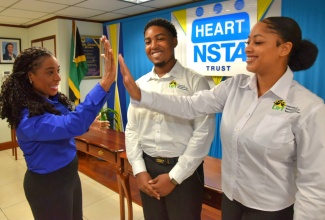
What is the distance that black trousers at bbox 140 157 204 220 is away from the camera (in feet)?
4.55

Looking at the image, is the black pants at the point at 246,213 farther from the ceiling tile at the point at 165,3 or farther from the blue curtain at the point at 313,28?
the ceiling tile at the point at 165,3

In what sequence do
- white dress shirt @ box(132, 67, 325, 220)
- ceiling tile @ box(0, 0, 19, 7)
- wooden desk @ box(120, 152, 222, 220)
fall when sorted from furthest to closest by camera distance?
ceiling tile @ box(0, 0, 19, 7)
wooden desk @ box(120, 152, 222, 220)
white dress shirt @ box(132, 67, 325, 220)

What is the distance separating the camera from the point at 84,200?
3.06 metres

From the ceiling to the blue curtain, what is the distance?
1363 millimetres

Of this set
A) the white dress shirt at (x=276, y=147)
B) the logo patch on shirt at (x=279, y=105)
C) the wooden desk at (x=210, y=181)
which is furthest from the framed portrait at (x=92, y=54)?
the logo patch on shirt at (x=279, y=105)

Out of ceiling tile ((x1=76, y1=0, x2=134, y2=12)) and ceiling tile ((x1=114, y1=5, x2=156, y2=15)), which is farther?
ceiling tile ((x1=114, y1=5, x2=156, y2=15))

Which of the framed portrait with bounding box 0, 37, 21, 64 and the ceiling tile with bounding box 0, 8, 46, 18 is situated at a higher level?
the ceiling tile with bounding box 0, 8, 46, 18

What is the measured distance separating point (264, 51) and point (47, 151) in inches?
47.1

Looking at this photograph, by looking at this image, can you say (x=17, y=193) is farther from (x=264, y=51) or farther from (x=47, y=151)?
(x=264, y=51)

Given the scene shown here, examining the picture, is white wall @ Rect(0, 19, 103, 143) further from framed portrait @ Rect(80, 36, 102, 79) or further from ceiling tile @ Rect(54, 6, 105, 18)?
ceiling tile @ Rect(54, 6, 105, 18)

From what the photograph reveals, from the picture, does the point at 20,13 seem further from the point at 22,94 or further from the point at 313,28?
the point at 313,28

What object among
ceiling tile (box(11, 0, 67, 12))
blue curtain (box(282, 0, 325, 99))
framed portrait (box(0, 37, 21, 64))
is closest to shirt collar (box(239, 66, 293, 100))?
blue curtain (box(282, 0, 325, 99))

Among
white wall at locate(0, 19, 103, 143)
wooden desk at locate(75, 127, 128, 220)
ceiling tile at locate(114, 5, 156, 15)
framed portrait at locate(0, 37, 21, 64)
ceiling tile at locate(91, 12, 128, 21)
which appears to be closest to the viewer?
wooden desk at locate(75, 127, 128, 220)

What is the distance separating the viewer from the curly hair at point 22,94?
1306mm
